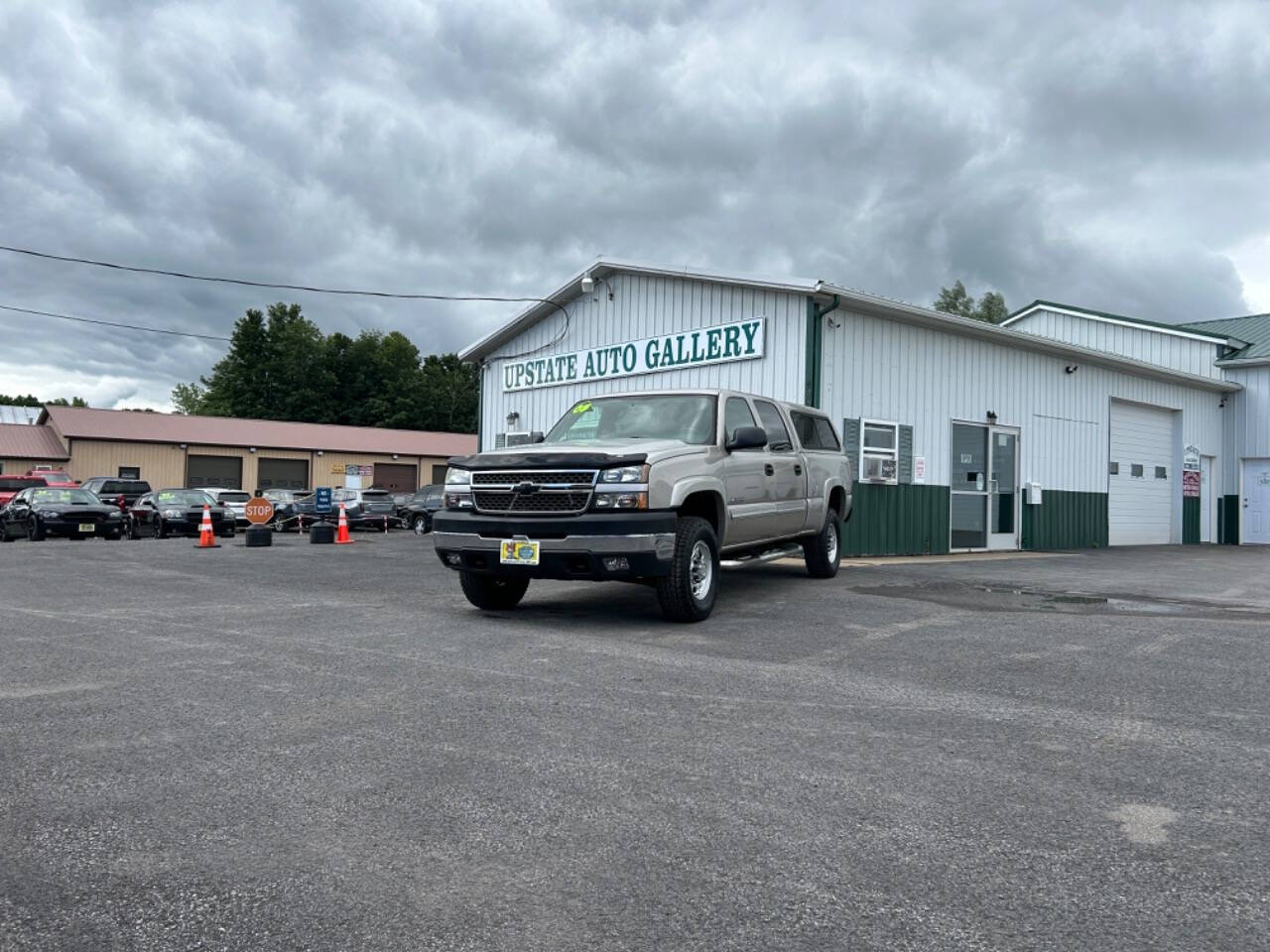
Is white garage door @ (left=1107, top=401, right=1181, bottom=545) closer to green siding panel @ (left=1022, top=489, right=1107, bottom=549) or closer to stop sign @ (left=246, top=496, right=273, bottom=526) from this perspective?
green siding panel @ (left=1022, top=489, right=1107, bottom=549)

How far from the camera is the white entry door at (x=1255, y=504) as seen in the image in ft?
82.4

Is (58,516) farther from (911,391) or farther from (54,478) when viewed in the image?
(911,391)

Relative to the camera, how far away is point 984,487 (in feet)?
59.1

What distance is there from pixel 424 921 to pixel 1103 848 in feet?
7.20

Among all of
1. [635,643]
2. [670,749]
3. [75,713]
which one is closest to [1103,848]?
[670,749]

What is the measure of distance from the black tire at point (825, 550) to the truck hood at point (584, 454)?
3.59 metres

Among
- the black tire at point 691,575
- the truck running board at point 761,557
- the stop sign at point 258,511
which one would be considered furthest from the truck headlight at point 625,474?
the stop sign at point 258,511

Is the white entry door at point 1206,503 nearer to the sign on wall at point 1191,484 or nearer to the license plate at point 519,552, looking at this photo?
the sign on wall at point 1191,484

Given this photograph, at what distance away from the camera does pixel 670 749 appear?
4.23 meters

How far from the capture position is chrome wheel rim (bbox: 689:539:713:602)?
7996 millimetres

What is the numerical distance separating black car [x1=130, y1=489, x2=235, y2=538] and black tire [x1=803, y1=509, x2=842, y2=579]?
54.8 ft

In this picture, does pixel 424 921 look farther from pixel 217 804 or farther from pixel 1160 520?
pixel 1160 520

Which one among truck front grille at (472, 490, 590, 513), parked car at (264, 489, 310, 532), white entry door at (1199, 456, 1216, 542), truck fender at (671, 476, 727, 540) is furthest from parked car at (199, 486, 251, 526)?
white entry door at (1199, 456, 1216, 542)

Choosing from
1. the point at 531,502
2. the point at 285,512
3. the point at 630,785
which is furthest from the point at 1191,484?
the point at 285,512
